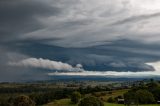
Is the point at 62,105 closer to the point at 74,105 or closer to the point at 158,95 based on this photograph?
the point at 74,105

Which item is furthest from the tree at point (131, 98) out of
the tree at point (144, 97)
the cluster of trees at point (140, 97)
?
the tree at point (144, 97)

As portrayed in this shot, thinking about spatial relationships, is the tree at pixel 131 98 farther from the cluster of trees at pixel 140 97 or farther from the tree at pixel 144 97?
the tree at pixel 144 97

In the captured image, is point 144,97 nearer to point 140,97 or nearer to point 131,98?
point 140,97

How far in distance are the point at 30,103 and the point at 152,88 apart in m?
89.2

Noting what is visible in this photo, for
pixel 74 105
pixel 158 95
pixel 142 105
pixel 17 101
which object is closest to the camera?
pixel 17 101

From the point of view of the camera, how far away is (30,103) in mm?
126875

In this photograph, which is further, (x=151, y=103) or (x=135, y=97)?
(x=151, y=103)

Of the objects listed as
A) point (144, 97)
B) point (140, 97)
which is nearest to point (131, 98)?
point (140, 97)

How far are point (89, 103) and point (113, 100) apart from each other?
8076cm

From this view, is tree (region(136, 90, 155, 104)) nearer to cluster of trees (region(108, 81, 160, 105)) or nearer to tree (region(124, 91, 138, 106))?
cluster of trees (region(108, 81, 160, 105))

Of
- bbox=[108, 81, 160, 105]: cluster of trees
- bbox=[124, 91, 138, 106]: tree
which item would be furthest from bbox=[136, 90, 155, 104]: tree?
bbox=[124, 91, 138, 106]: tree

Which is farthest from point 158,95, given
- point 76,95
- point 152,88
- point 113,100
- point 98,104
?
point 98,104

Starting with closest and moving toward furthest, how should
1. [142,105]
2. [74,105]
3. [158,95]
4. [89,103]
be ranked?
[89,103]
[142,105]
[74,105]
[158,95]

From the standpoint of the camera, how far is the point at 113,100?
188 m
